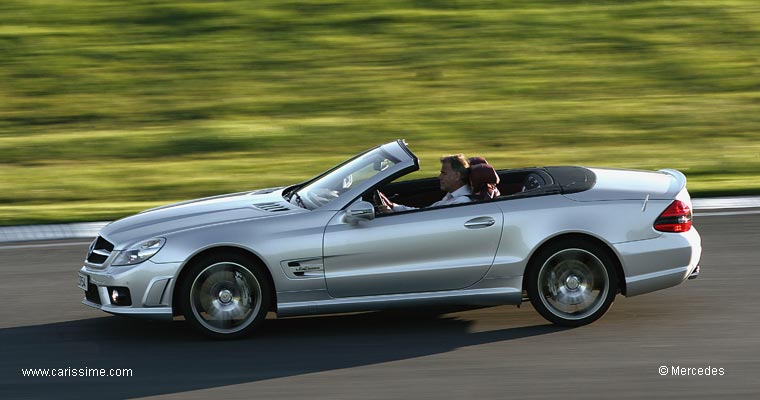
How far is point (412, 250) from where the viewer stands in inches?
285

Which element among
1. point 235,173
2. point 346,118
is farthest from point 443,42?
point 235,173

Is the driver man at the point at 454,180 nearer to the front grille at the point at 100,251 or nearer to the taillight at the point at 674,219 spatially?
the taillight at the point at 674,219

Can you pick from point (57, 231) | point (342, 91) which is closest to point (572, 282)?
point (57, 231)

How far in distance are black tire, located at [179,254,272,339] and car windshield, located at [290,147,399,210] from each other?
2.15 feet

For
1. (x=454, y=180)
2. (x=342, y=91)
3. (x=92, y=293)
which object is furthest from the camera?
(x=342, y=91)

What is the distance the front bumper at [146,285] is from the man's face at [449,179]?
2006mm

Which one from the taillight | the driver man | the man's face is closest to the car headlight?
the driver man

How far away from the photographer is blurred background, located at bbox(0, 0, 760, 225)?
15.1m

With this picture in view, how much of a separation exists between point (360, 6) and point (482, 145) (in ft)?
25.5

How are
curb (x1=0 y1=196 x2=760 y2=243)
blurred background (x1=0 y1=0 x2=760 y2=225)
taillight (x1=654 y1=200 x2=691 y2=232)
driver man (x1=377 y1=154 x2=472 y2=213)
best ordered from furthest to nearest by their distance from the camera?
1. blurred background (x1=0 y1=0 x2=760 y2=225)
2. curb (x1=0 y1=196 x2=760 y2=243)
3. driver man (x1=377 y1=154 x2=472 y2=213)
4. taillight (x1=654 y1=200 x2=691 y2=232)

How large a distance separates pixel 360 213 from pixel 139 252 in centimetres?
151

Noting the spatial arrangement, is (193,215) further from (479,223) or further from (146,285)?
(479,223)

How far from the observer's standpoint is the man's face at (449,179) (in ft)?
25.4

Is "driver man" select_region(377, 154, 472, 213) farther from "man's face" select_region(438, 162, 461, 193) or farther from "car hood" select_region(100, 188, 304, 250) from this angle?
"car hood" select_region(100, 188, 304, 250)
